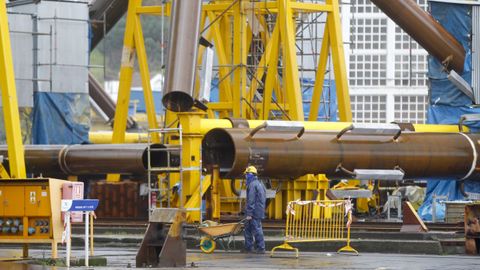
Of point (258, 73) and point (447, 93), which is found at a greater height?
point (258, 73)

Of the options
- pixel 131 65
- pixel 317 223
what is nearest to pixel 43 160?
pixel 131 65

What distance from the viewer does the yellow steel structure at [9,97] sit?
24047 mm

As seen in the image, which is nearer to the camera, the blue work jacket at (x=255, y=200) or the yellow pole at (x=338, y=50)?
the blue work jacket at (x=255, y=200)

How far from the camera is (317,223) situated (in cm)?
2708

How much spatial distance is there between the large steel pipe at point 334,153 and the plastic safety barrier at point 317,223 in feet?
7.74

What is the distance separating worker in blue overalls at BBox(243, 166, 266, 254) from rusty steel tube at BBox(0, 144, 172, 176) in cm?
1486

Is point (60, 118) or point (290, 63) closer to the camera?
point (290, 63)

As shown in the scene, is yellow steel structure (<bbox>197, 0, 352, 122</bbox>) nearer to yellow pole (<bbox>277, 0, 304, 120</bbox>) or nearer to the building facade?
yellow pole (<bbox>277, 0, 304, 120</bbox>)

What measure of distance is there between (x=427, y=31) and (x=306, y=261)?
1959 centimetres

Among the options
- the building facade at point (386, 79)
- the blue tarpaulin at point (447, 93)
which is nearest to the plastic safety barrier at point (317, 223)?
the blue tarpaulin at point (447, 93)

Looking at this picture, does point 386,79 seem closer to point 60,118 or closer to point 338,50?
point 60,118

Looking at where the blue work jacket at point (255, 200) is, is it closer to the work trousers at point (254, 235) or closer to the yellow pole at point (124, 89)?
the work trousers at point (254, 235)

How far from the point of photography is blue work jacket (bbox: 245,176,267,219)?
24266mm

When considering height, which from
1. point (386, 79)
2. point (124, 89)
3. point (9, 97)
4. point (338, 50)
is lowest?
point (9, 97)
